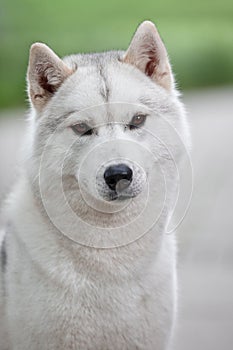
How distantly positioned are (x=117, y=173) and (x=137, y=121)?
0.89ft

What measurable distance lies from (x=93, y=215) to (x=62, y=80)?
56cm

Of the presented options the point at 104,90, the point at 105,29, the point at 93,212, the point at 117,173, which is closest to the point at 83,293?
the point at 93,212

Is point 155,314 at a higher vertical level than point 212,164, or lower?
lower

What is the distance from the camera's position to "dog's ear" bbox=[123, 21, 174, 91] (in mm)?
3594

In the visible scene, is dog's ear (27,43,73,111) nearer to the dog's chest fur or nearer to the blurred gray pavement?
the dog's chest fur

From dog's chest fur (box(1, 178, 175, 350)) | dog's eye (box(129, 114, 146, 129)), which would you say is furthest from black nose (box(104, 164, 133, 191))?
dog's chest fur (box(1, 178, 175, 350))

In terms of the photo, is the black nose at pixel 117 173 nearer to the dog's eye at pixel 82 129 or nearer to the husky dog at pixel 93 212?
the husky dog at pixel 93 212

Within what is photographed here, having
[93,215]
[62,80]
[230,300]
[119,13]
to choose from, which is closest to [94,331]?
[93,215]

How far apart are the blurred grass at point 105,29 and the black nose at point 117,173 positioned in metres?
2.06

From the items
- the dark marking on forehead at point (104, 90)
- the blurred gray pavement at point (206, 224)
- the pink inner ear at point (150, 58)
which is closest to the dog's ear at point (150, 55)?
the pink inner ear at point (150, 58)

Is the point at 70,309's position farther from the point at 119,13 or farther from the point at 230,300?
the point at 119,13

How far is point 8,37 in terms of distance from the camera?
283 inches

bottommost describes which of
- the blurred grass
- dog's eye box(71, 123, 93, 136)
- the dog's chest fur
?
the dog's chest fur

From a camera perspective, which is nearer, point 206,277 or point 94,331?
point 94,331
